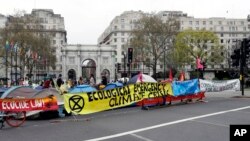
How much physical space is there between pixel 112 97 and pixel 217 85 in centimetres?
1215

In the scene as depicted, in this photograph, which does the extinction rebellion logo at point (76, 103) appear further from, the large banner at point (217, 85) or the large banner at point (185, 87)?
the large banner at point (217, 85)

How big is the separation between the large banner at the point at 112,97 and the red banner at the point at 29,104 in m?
0.57

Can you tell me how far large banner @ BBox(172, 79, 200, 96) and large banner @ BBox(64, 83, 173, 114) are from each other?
456mm

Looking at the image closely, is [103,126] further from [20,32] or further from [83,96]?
[20,32]

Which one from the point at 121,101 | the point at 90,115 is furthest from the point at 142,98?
the point at 90,115

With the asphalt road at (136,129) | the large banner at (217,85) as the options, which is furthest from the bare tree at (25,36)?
the asphalt road at (136,129)

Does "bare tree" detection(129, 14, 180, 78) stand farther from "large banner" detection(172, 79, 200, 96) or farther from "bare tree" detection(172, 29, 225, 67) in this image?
"large banner" detection(172, 79, 200, 96)

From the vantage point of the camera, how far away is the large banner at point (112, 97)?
1638 cm

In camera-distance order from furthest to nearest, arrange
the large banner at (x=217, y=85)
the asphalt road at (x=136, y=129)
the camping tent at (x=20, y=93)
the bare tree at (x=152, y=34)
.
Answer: the bare tree at (x=152, y=34) → the large banner at (x=217, y=85) → the camping tent at (x=20, y=93) → the asphalt road at (x=136, y=129)

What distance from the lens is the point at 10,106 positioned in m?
14.6

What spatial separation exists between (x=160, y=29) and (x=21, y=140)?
70642 millimetres

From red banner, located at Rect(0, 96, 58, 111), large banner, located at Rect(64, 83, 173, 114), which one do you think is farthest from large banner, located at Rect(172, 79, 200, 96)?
red banner, located at Rect(0, 96, 58, 111)

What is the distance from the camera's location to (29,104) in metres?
15.2

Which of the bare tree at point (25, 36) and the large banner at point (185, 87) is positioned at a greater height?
the bare tree at point (25, 36)
